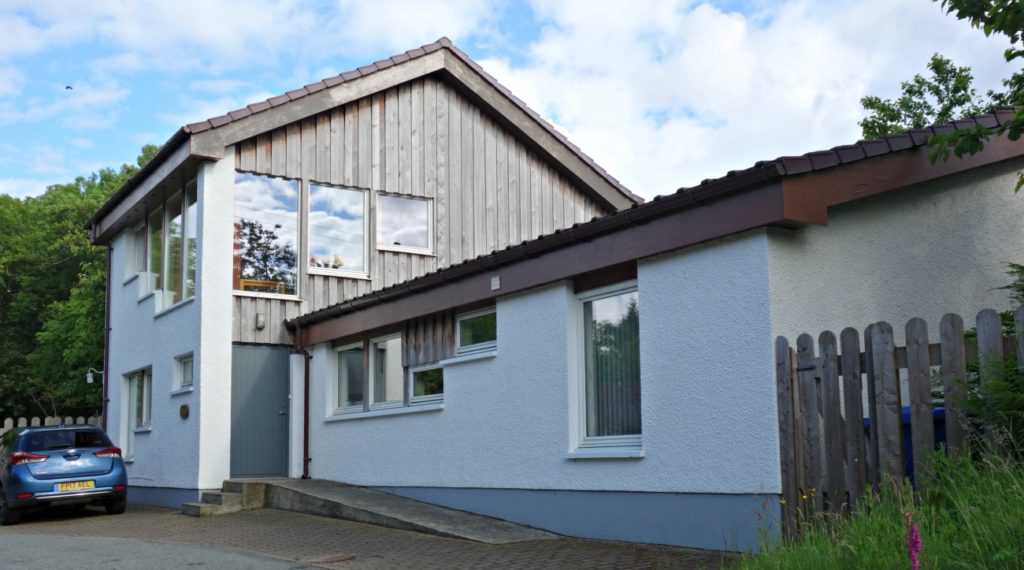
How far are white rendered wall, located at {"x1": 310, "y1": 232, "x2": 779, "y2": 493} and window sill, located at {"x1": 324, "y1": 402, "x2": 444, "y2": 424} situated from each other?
111 mm

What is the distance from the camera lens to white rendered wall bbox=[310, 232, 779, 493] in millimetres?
9188

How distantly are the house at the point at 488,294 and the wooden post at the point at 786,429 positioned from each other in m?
0.11

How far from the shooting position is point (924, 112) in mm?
26500

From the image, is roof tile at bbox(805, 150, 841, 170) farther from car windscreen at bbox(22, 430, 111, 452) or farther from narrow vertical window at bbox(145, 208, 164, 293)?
narrow vertical window at bbox(145, 208, 164, 293)

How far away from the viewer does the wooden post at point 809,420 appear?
851cm

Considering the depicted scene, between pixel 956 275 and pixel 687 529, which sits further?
pixel 956 275

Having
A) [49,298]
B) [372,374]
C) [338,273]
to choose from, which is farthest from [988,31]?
[49,298]

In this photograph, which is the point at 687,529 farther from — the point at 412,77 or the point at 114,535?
the point at 412,77

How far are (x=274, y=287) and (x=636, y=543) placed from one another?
9.54m

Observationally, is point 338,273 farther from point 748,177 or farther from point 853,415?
point 853,415

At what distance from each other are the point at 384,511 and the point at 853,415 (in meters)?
6.47

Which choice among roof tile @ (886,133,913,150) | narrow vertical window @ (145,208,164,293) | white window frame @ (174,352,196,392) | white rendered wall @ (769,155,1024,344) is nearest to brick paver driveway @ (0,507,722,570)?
white rendered wall @ (769,155,1024,344)

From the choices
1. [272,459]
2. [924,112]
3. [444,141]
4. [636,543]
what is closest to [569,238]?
[636,543]

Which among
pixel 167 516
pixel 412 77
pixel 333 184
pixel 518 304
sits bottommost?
pixel 167 516
